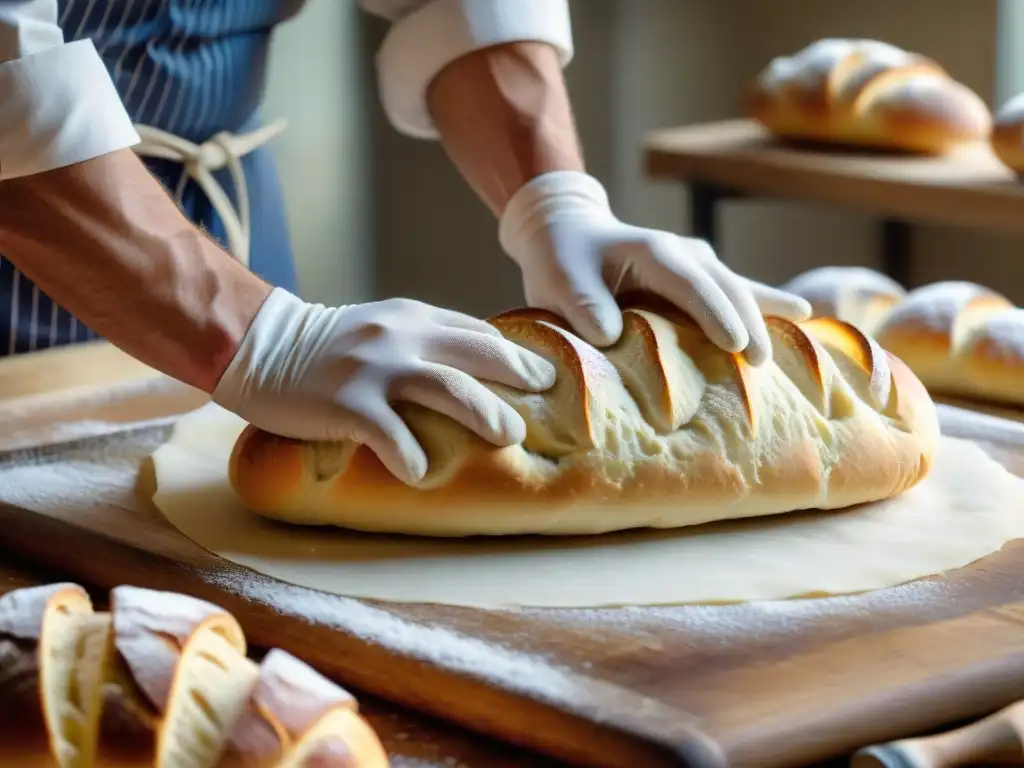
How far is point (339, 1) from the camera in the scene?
13.0ft

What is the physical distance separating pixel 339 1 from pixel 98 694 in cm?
333

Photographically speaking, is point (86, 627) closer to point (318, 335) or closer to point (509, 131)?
point (318, 335)

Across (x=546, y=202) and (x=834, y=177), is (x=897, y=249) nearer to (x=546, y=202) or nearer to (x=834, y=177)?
(x=834, y=177)

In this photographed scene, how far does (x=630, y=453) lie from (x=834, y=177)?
1.61m

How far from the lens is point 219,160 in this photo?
2010 millimetres

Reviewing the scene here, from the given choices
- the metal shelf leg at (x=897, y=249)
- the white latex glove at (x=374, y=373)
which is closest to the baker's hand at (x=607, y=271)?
the white latex glove at (x=374, y=373)

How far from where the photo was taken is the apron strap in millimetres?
1942

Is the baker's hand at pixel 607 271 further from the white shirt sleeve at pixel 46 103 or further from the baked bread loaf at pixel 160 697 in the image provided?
the baked bread loaf at pixel 160 697

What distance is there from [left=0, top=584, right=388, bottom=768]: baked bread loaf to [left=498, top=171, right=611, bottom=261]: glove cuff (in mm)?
844

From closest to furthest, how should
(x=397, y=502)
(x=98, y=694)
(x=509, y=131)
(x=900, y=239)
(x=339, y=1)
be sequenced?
1. (x=98, y=694)
2. (x=397, y=502)
3. (x=509, y=131)
4. (x=900, y=239)
5. (x=339, y=1)

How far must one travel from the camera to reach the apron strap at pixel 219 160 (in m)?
1.94

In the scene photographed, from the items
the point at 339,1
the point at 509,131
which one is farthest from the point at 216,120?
the point at 339,1

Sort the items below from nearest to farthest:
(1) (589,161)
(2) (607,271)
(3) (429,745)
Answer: (3) (429,745) → (2) (607,271) → (1) (589,161)

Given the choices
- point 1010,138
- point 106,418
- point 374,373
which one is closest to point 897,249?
point 1010,138
